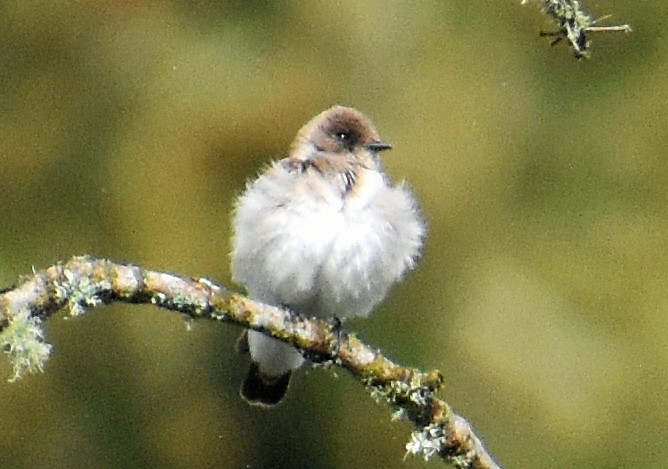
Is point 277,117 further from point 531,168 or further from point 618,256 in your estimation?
point 618,256

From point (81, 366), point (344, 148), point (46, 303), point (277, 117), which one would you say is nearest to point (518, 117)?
point (277, 117)

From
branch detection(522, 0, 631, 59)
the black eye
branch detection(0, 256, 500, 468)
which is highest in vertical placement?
the black eye

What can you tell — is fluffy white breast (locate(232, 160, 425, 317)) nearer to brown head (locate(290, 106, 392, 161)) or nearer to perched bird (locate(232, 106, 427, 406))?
perched bird (locate(232, 106, 427, 406))

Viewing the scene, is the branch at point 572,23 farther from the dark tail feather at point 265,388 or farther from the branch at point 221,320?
the dark tail feather at point 265,388

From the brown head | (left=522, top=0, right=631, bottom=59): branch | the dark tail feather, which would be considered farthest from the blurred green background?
(left=522, top=0, right=631, bottom=59): branch

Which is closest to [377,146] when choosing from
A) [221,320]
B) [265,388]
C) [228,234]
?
[265,388]

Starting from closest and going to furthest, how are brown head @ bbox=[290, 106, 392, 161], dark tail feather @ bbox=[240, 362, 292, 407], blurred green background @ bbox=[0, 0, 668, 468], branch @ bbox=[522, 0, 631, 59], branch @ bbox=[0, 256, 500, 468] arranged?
1. branch @ bbox=[0, 256, 500, 468]
2. branch @ bbox=[522, 0, 631, 59]
3. brown head @ bbox=[290, 106, 392, 161]
4. dark tail feather @ bbox=[240, 362, 292, 407]
5. blurred green background @ bbox=[0, 0, 668, 468]

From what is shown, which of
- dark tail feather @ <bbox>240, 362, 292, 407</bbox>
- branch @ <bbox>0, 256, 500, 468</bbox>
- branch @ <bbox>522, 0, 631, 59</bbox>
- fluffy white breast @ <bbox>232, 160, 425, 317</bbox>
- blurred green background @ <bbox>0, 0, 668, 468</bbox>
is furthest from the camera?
blurred green background @ <bbox>0, 0, 668, 468</bbox>
